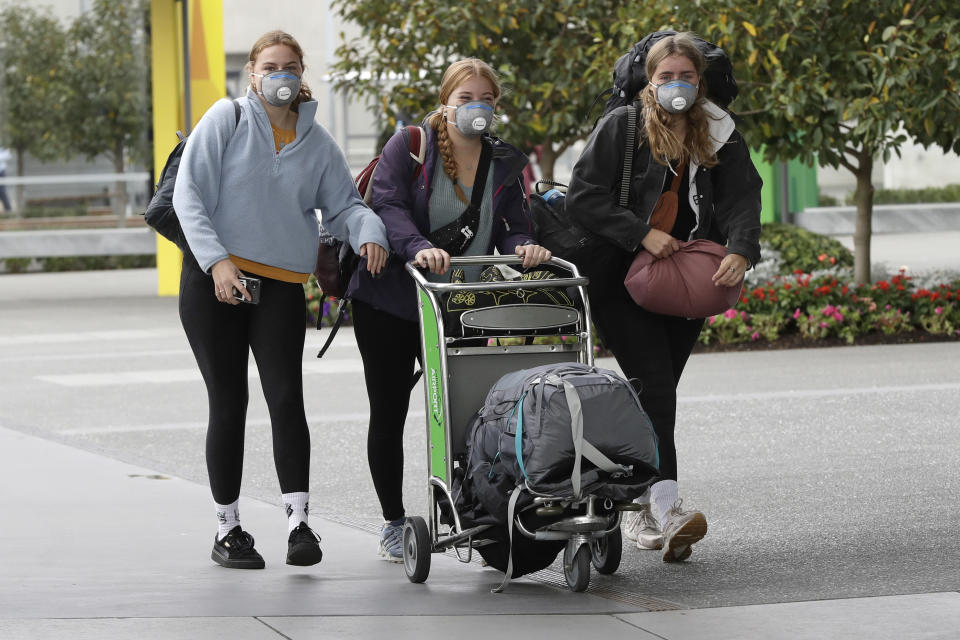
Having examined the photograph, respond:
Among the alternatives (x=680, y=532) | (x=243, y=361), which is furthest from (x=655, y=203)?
(x=243, y=361)

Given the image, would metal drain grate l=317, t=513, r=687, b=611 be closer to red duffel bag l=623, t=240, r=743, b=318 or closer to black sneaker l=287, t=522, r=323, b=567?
black sneaker l=287, t=522, r=323, b=567

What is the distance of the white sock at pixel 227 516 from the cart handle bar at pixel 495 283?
1.08 m

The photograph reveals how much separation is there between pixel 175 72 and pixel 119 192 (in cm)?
247

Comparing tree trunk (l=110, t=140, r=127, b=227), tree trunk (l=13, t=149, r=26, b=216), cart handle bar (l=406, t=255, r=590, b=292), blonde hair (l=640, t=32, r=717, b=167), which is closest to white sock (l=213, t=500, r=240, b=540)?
cart handle bar (l=406, t=255, r=590, b=292)

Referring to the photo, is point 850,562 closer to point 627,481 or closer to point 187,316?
point 627,481

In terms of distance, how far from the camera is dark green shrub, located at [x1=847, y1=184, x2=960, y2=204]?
95.0 ft

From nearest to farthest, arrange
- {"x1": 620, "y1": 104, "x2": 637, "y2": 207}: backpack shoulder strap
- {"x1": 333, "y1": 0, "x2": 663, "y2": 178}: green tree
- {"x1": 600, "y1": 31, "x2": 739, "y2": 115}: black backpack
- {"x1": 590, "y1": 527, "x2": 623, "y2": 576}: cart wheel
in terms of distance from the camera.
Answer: {"x1": 590, "y1": 527, "x2": 623, "y2": 576}: cart wheel
{"x1": 620, "y1": 104, "x2": 637, "y2": 207}: backpack shoulder strap
{"x1": 600, "y1": 31, "x2": 739, "y2": 115}: black backpack
{"x1": 333, "y1": 0, "x2": 663, "y2": 178}: green tree

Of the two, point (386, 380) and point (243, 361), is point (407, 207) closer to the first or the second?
point (386, 380)

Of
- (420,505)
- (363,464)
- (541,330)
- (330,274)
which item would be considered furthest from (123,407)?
(541,330)

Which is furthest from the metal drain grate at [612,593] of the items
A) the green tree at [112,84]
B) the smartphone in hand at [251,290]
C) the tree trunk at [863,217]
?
the green tree at [112,84]

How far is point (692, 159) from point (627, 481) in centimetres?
133

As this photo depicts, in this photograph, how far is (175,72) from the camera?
67.3ft

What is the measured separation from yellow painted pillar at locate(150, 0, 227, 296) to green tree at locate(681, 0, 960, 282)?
29.5 feet

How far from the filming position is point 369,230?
518 cm
